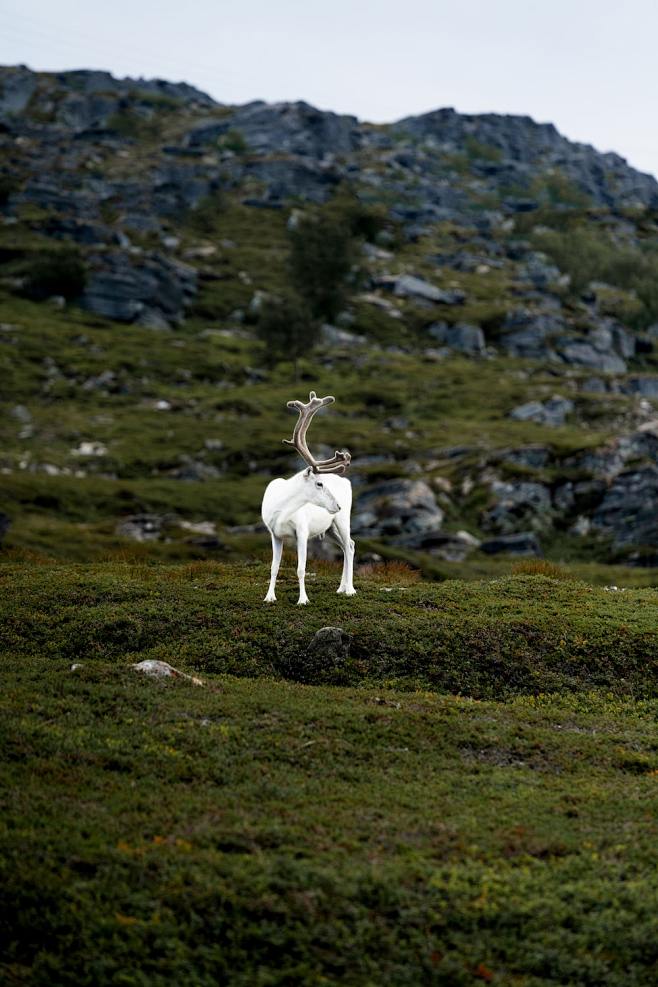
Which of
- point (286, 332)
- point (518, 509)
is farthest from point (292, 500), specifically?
point (286, 332)

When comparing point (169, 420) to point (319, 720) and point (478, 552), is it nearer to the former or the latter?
point (478, 552)

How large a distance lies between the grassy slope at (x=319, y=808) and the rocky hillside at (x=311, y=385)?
16309 millimetres

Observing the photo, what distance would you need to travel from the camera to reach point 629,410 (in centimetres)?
10206

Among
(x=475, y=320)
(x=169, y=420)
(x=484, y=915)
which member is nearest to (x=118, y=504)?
(x=169, y=420)

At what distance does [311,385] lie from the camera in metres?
112

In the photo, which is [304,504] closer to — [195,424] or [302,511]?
[302,511]

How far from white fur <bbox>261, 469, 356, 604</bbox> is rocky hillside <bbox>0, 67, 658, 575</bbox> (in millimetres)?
12658

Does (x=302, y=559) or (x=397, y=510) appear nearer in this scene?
(x=302, y=559)

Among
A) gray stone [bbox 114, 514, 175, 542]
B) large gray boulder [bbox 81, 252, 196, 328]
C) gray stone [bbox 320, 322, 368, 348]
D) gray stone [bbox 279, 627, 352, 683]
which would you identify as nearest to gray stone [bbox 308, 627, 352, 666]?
gray stone [bbox 279, 627, 352, 683]

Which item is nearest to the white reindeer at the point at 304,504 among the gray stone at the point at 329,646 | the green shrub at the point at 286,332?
the gray stone at the point at 329,646

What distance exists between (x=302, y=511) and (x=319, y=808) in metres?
10.2

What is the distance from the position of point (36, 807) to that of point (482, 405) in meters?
98.3

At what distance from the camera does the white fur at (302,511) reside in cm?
2270

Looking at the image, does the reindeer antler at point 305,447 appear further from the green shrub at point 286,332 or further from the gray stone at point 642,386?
the gray stone at point 642,386
